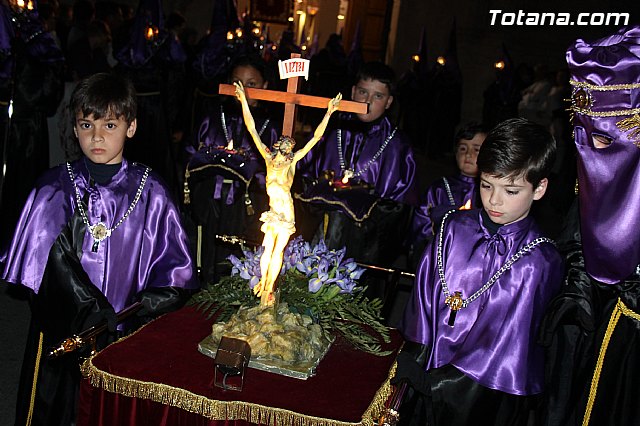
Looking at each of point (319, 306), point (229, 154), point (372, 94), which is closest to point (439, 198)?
point (372, 94)

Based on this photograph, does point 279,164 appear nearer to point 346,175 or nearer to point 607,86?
point 607,86

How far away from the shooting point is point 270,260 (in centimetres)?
294

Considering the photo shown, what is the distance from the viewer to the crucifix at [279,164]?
109 inches

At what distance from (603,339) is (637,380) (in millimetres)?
218

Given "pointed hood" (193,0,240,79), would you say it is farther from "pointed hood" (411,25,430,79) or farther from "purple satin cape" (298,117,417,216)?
"pointed hood" (411,25,430,79)

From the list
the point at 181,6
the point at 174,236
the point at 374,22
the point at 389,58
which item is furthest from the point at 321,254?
the point at 374,22

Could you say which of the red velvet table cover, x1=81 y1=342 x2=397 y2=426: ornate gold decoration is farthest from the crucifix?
x1=81 y1=342 x2=397 y2=426: ornate gold decoration

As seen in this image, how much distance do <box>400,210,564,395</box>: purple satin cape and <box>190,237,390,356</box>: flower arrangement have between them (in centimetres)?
18

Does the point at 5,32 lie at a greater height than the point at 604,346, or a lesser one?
greater

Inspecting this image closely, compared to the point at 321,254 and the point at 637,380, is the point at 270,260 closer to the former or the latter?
the point at 321,254

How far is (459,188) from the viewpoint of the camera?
16.1ft

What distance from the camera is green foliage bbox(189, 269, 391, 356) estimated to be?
3104mm

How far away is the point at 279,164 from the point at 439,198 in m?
2.38

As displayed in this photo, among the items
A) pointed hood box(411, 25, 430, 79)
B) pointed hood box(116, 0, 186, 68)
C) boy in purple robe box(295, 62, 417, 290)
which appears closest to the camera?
boy in purple robe box(295, 62, 417, 290)
